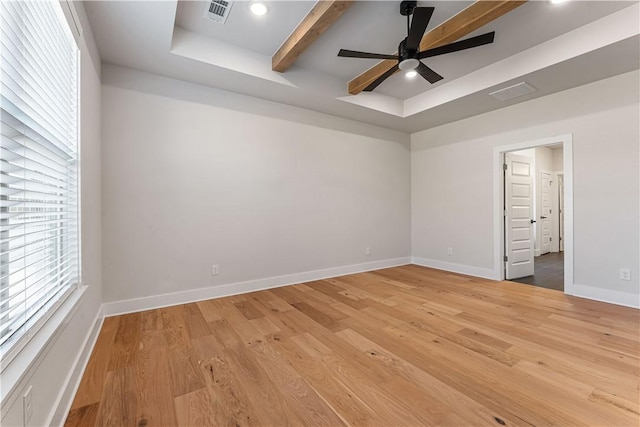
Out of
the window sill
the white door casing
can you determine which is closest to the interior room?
the window sill

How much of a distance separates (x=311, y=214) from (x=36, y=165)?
3.21 meters

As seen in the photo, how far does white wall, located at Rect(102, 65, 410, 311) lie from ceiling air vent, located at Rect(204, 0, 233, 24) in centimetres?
95

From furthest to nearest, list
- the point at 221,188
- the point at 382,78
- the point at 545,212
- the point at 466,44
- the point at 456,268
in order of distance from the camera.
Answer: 1. the point at 545,212
2. the point at 456,268
3. the point at 221,188
4. the point at 382,78
5. the point at 466,44

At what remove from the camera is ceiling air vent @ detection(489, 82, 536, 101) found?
343 centimetres

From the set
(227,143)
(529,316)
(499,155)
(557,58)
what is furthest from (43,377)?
(499,155)

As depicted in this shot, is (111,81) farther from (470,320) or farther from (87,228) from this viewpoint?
(470,320)

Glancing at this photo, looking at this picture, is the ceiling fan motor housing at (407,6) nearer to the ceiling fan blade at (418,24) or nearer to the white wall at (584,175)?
the ceiling fan blade at (418,24)

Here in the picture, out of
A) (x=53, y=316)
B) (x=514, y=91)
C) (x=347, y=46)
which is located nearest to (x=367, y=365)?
(x=53, y=316)

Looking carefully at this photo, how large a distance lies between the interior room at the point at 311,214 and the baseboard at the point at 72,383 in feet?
0.07

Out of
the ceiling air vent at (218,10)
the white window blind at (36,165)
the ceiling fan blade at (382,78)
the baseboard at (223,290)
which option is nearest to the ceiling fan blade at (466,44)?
the ceiling fan blade at (382,78)

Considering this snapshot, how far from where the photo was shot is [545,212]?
705 cm

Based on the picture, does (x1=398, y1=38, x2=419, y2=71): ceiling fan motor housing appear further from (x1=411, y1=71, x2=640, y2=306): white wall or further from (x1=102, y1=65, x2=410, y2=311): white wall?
(x1=411, y1=71, x2=640, y2=306): white wall

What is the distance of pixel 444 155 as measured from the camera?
198 inches

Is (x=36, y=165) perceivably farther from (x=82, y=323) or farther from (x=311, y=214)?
(x=311, y=214)
